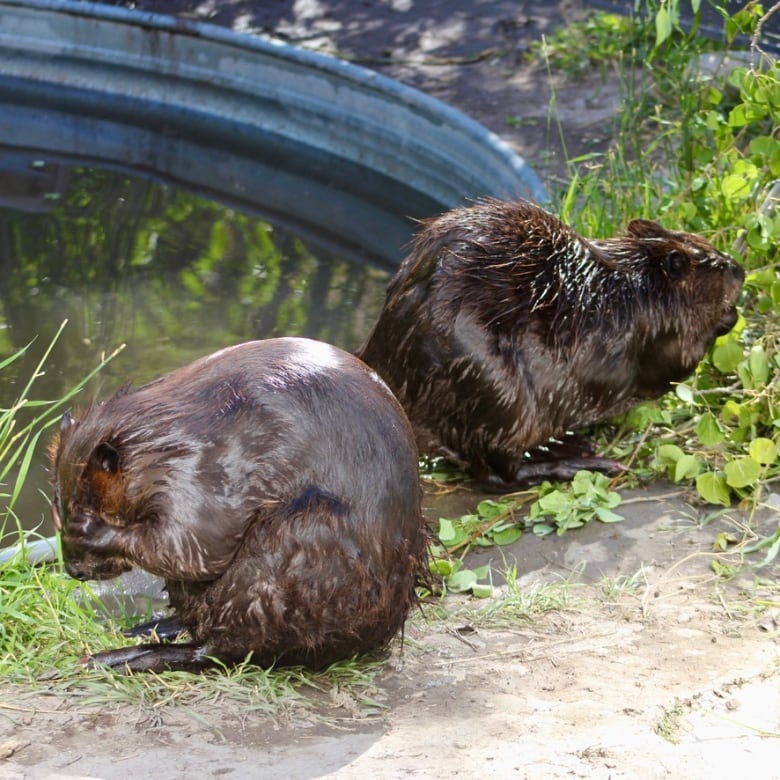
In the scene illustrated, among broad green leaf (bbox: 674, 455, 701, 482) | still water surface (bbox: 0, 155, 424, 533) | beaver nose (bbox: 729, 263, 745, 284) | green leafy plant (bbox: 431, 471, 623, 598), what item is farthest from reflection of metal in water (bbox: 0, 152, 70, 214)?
broad green leaf (bbox: 674, 455, 701, 482)

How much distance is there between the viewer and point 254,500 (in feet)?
9.61

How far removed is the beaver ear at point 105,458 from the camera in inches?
Result: 116

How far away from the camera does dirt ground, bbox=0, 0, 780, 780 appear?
2678 millimetres

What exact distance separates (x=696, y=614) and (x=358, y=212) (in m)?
5.29

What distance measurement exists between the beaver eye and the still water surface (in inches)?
82.5

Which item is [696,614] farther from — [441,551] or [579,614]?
[441,551]

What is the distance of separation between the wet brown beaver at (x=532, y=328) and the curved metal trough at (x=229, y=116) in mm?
3067

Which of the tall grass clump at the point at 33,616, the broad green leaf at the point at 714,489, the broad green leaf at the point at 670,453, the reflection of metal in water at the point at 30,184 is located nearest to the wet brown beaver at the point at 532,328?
the broad green leaf at the point at 670,453

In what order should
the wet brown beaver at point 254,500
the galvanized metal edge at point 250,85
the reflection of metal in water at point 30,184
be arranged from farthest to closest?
the galvanized metal edge at point 250,85 → the reflection of metal in water at point 30,184 → the wet brown beaver at point 254,500

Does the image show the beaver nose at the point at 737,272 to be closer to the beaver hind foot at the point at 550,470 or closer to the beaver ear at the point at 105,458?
the beaver hind foot at the point at 550,470

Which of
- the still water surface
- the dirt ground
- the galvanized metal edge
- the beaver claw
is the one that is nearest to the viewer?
the dirt ground

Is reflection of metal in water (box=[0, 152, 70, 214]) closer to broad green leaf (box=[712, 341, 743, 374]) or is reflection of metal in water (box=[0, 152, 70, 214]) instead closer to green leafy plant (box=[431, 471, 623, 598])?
green leafy plant (box=[431, 471, 623, 598])

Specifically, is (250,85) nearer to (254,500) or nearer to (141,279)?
(141,279)

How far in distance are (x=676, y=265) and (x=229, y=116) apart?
5.72 m
